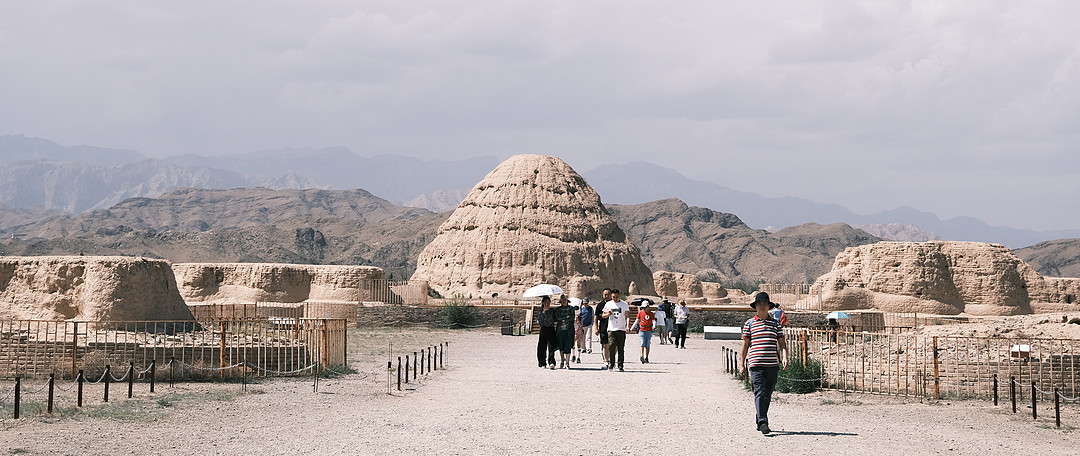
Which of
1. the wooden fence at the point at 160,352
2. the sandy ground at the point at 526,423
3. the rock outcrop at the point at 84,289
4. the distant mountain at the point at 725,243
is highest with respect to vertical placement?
the distant mountain at the point at 725,243

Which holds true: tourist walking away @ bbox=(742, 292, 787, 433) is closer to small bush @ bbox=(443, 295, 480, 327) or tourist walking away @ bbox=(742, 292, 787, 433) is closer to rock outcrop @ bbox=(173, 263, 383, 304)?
small bush @ bbox=(443, 295, 480, 327)

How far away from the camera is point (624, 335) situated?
54.1ft

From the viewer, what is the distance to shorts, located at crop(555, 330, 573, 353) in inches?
655

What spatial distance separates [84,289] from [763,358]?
11.4m

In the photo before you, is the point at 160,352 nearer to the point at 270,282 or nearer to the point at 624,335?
the point at 624,335

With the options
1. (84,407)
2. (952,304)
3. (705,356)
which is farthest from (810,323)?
(84,407)

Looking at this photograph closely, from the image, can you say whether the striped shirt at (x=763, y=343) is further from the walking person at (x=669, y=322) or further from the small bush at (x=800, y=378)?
the walking person at (x=669, y=322)

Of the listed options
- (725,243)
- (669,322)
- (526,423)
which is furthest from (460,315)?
(725,243)

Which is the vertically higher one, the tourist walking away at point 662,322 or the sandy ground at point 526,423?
the tourist walking away at point 662,322

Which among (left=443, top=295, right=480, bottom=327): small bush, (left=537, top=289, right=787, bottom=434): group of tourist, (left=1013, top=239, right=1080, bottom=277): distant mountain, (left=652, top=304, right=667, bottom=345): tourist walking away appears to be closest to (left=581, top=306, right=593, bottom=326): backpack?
(left=537, top=289, right=787, bottom=434): group of tourist

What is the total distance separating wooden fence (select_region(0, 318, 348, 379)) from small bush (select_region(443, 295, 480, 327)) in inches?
609

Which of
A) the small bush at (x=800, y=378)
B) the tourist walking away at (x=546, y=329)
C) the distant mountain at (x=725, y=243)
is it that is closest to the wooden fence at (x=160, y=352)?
the tourist walking away at (x=546, y=329)

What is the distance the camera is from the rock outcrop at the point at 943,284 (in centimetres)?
3372

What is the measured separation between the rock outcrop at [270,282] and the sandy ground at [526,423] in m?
19.1
